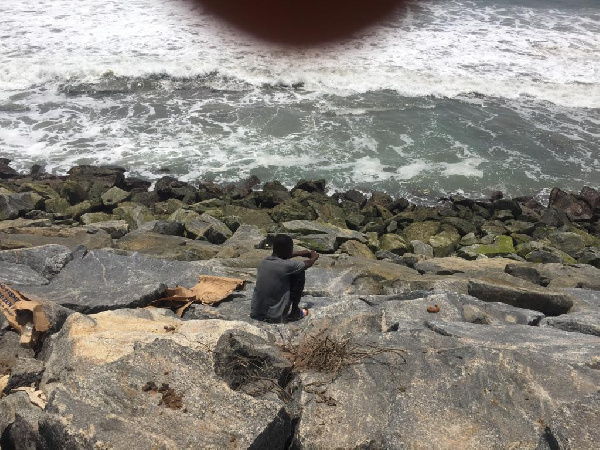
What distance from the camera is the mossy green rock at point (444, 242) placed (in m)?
10.9

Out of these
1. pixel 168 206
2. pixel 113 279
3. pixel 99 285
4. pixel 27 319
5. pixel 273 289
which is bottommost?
pixel 168 206

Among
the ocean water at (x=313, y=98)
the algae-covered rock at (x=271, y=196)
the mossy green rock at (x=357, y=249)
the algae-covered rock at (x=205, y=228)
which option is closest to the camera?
the mossy green rock at (x=357, y=249)

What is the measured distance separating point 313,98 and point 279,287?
13.7 m

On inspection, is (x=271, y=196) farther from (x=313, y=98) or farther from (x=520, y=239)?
(x=313, y=98)

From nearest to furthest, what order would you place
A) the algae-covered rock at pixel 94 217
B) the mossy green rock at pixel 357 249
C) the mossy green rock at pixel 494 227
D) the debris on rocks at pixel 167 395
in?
the debris on rocks at pixel 167 395
the mossy green rock at pixel 357 249
the algae-covered rock at pixel 94 217
the mossy green rock at pixel 494 227

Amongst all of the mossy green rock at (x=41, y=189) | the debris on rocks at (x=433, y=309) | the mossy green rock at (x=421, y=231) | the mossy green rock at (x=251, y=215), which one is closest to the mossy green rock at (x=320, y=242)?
the mossy green rock at (x=251, y=215)

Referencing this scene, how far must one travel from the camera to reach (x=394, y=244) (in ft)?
35.2

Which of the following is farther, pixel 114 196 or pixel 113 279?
pixel 114 196

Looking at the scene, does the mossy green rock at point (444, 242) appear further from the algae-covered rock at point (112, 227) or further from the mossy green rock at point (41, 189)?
the mossy green rock at point (41, 189)

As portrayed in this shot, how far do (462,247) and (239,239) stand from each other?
4035mm

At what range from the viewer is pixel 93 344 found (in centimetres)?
452

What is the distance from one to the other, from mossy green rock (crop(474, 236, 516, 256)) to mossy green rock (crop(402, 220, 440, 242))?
1.01 m

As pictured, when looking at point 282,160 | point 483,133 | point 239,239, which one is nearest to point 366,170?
point 282,160

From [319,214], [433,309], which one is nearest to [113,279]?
[433,309]
